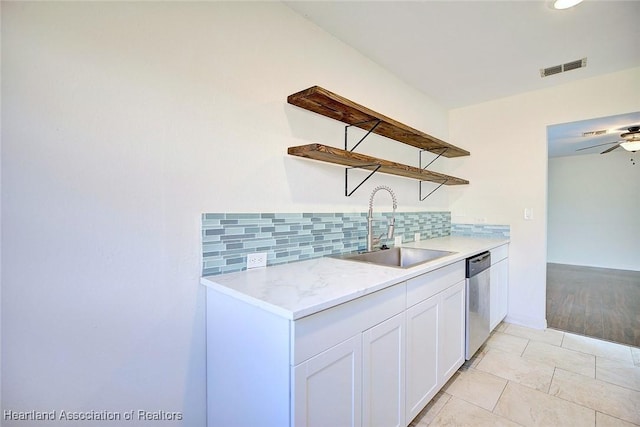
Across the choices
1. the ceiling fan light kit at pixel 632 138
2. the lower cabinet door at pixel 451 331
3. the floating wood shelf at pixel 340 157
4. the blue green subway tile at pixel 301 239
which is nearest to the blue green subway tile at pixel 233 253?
the blue green subway tile at pixel 301 239

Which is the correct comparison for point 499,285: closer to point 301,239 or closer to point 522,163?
point 522,163

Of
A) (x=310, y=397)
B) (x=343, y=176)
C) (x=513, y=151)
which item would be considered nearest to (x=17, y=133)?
(x=310, y=397)

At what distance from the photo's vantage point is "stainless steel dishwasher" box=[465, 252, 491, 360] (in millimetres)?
2096

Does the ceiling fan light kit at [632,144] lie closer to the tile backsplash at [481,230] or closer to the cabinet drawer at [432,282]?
the tile backsplash at [481,230]

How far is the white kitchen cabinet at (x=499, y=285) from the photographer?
2.60 metres

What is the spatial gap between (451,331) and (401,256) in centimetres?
67

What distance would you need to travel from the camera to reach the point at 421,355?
1597 mm

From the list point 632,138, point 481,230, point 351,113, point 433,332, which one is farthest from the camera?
point 632,138

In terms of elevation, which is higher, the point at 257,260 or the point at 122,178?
the point at 122,178

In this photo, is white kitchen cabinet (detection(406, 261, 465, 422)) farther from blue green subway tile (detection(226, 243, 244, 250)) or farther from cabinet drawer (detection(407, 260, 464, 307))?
blue green subway tile (detection(226, 243, 244, 250))

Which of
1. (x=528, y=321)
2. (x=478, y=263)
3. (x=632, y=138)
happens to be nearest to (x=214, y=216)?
(x=478, y=263)

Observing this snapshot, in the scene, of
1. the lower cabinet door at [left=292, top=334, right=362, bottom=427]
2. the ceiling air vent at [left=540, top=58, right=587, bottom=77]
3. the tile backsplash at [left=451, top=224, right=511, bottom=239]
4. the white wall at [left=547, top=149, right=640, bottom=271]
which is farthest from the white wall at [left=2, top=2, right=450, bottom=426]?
the white wall at [left=547, top=149, right=640, bottom=271]

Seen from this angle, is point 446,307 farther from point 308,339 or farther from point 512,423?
point 308,339

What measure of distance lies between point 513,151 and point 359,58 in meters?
1.99
